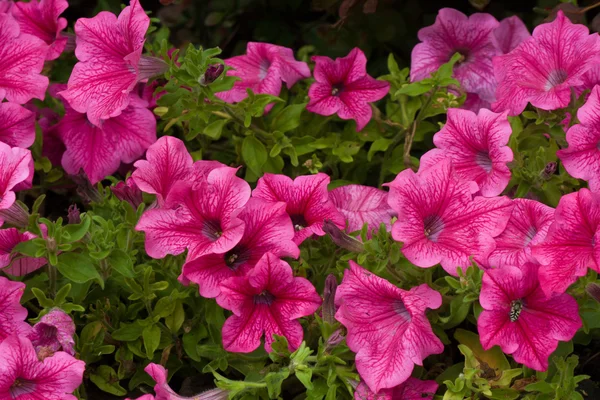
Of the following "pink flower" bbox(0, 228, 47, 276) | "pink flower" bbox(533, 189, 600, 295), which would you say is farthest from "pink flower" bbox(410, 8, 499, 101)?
"pink flower" bbox(0, 228, 47, 276)

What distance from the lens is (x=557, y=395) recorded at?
3.99 feet

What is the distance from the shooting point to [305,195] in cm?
135

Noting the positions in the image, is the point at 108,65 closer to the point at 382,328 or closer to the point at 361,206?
the point at 361,206

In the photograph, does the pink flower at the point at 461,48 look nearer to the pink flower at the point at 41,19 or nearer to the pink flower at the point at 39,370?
the pink flower at the point at 41,19

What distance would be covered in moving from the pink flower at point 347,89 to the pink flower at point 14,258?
59cm

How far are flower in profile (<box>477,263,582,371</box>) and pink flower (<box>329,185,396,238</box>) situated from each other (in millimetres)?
294

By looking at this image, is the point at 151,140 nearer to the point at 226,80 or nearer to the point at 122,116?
the point at 122,116

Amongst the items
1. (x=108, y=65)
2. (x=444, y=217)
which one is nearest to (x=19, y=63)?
(x=108, y=65)

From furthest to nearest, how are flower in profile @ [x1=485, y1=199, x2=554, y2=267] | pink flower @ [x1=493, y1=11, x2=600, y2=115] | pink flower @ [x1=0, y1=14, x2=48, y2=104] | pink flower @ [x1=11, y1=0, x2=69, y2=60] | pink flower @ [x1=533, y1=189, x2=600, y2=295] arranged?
pink flower @ [x1=11, y1=0, x2=69, y2=60] → pink flower @ [x1=0, y1=14, x2=48, y2=104] → pink flower @ [x1=493, y1=11, x2=600, y2=115] → flower in profile @ [x1=485, y1=199, x2=554, y2=267] → pink flower @ [x1=533, y1=189, x2=600, y2=295]

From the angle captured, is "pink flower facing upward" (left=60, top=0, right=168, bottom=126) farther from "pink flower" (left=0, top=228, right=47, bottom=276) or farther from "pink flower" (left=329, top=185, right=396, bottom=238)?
"pink flower" (left=329, top=185, right=396, bottom=238)

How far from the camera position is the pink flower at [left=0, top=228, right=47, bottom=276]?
129 centimetres

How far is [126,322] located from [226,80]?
1.49ft

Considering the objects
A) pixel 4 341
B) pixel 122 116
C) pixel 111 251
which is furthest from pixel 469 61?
pixel 4 341

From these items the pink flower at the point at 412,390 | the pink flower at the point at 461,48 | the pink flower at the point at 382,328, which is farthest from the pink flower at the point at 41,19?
the pink flower at the point at 412,390
